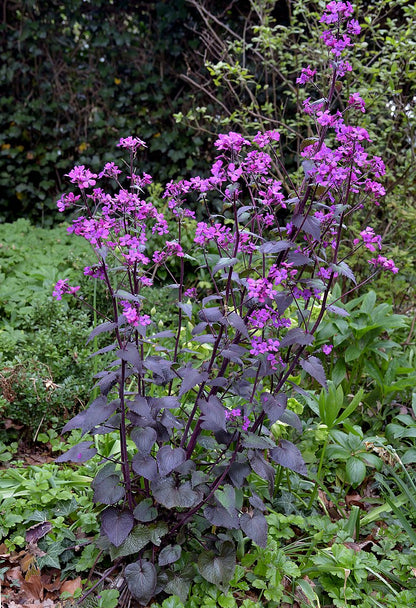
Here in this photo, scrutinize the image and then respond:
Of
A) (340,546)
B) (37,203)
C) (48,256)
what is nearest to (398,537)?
(340,546)

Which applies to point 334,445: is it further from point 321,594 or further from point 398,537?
point 321,594

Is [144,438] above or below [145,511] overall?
above

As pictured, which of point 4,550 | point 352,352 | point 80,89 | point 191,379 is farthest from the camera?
point 80,89

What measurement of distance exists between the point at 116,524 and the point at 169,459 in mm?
287

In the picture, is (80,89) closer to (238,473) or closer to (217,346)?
(217,346)

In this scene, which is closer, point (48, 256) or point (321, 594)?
point (321, 594)

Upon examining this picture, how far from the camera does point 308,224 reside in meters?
1.50

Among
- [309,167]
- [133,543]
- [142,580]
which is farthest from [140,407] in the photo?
[309,167]

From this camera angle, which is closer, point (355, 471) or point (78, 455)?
point (78, 455)

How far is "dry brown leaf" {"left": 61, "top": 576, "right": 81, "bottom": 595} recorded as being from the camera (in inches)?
71.7

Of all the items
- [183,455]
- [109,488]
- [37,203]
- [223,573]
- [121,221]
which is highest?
[121,221]

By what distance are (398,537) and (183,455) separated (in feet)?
3.41

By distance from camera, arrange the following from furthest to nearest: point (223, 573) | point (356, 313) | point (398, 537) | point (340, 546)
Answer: point (356, 313)
point (398, 537)
point (340, 546)
point (223, 573)

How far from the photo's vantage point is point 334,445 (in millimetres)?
2248
